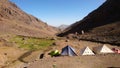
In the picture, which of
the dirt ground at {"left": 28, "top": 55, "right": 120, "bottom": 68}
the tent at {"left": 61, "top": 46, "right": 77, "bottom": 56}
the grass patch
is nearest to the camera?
the dirt ground at {"left": 28, "top": 55, "right": 120, "bottom": 68}

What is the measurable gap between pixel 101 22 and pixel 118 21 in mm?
16269

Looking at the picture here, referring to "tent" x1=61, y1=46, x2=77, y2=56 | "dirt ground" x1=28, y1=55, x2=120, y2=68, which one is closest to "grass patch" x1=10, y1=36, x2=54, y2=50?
"tent" x1=61, y1=46, x2=77, y2=56

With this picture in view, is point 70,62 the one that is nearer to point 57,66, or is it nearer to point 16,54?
point 57,66

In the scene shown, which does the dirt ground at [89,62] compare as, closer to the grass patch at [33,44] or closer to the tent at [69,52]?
the tent at [69,52]

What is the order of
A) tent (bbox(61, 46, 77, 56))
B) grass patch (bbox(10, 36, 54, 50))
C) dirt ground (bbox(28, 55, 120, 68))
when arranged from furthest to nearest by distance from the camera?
grass patch (bbox(10, 36, 54, 50))
tent (bbox(61, 46, 77, 56))
dirt ground (bbox(28, 55, 120, 68))

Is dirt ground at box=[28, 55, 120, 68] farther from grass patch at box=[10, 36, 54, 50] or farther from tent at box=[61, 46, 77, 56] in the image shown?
grass patch at box=[10, 36, 54, 50]

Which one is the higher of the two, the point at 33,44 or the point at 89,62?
the point at 33,44

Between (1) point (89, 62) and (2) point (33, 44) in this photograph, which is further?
(2) point (33, 44)

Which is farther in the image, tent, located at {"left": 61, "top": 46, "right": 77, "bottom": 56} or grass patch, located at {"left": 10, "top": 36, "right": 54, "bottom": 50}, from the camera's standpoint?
grass patch, located at {"left": 10, "top": 36, "right": 54, "bottom": 50}

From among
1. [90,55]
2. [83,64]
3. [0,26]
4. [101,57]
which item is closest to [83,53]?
[90,55]

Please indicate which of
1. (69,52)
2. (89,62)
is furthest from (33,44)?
(89,62)

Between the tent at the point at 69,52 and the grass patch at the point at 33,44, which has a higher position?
the grass patch at the point at 33,44

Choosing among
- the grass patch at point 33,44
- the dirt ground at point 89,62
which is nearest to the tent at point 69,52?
the dirt ground at point 89,62

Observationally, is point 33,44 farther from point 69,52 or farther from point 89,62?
point 89,62
